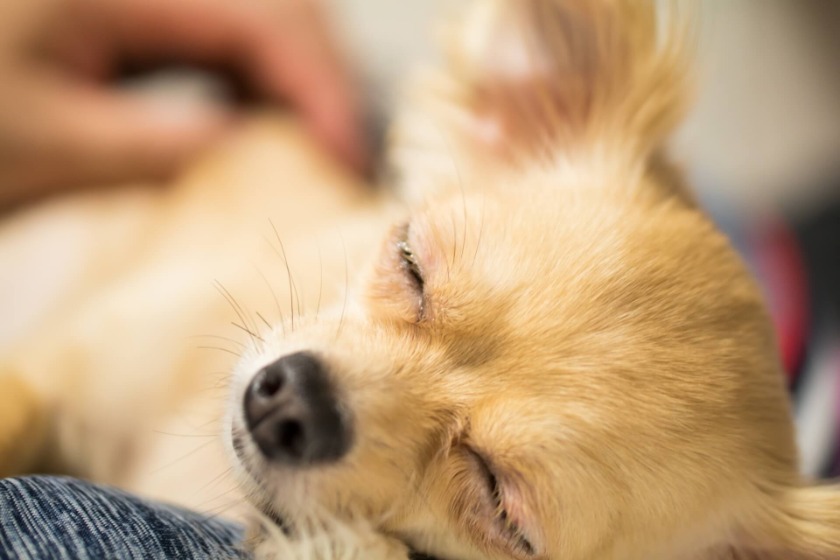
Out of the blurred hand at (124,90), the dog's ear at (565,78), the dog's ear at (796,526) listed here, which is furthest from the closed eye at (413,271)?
the blurred hand at (124,90)

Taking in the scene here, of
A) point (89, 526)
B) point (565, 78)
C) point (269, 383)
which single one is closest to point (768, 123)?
point (565, 78)

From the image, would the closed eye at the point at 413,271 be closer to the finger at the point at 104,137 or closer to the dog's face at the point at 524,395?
the dog's face at the point at 524,395

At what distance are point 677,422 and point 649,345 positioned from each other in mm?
127

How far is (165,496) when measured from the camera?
153cm

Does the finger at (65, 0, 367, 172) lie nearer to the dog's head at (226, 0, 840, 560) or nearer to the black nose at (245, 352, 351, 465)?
the dog's head at (226, 0, 840, 560)

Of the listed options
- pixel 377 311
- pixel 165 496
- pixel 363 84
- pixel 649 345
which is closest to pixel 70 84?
pixel 363 84

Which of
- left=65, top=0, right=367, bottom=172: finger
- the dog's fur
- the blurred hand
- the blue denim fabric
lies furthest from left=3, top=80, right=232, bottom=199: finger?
the blue denim fabric

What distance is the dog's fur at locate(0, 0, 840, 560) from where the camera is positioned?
3.46 ft

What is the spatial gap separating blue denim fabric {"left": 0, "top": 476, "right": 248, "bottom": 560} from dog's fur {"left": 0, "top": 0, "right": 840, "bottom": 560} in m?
0.13

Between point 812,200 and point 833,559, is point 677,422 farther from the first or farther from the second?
point 812,200

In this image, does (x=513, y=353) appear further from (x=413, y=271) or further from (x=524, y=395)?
(x=413, y=271)

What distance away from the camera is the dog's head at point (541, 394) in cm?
103

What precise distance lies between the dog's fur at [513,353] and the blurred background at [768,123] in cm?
96

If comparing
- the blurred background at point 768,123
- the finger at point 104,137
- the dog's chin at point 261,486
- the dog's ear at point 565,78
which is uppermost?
the blurred background at point 768,123
